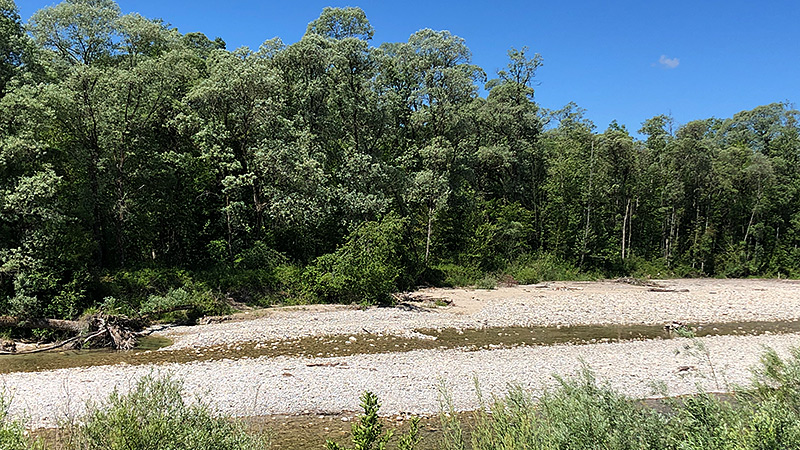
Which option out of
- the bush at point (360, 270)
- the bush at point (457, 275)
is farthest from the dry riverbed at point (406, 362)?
the bush at point (457, 275)

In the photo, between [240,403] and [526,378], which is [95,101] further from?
[526,378]

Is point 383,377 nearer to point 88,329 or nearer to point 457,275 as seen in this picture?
point 88,329

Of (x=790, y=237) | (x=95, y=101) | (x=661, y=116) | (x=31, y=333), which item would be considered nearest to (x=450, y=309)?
(x=31, y=333)

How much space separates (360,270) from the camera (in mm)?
22875

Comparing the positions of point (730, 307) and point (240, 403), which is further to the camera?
point (730, 307)

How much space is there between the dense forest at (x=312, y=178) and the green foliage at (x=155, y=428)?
1365 centimetres

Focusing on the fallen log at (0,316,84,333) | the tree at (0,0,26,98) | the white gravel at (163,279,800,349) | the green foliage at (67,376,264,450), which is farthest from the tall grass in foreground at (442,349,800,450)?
the tree at (0,0,26,98)

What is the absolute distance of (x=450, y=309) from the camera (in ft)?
71.9

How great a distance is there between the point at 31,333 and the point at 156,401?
46.4ft

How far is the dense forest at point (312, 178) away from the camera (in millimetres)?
17625

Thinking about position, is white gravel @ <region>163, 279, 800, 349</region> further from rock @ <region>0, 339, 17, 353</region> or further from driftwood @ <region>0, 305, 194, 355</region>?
rock @ <region>0, 339, 17, 353</region>

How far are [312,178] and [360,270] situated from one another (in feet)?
16.6

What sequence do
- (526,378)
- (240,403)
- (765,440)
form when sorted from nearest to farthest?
(765,440)
(240,403)
(526,378)

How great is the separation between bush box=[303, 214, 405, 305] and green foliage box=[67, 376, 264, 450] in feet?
56.6
